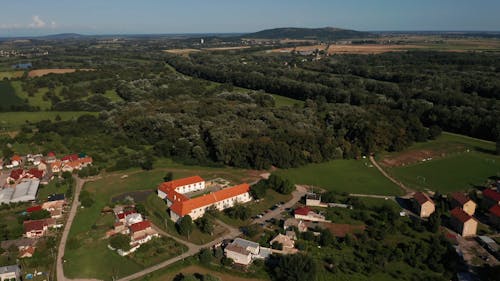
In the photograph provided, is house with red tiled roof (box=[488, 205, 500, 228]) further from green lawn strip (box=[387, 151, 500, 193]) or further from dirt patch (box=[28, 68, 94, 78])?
dirt patch (box=[28, 68, 94, 78])

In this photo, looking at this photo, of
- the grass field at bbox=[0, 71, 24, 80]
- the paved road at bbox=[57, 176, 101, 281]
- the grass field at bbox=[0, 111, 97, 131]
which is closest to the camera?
the paved road at bbox=[57, 176, 101, 281]

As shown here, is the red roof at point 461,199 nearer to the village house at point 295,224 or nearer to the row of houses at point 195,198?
the village house at point 295,224

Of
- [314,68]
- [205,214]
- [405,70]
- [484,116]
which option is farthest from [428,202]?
[314,68]

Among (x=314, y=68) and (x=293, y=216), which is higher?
(x=314, y=68)

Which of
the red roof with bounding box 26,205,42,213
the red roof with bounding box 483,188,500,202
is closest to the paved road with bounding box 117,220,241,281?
the red roof with bounding box 26,205,42,213

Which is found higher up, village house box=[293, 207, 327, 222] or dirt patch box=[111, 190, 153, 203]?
village house box=[293, 207, 327, 222]

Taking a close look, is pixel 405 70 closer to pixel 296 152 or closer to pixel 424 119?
pixel 424 119
